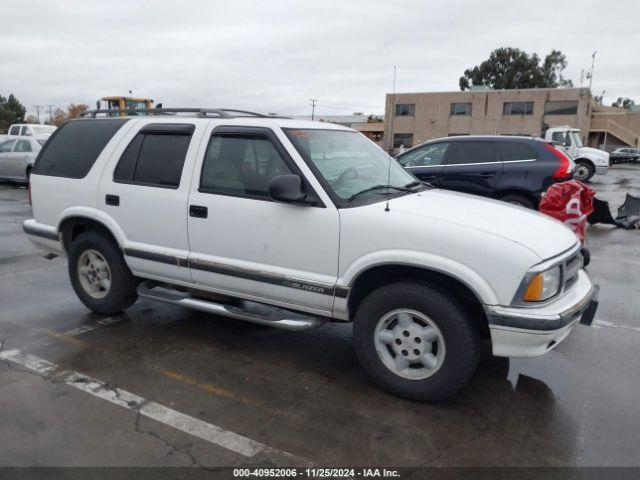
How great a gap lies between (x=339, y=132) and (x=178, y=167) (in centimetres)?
142

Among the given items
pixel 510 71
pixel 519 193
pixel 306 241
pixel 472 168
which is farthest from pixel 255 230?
pixel 510 71

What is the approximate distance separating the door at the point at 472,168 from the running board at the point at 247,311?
18.8 feet

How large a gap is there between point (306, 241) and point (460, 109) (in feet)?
159

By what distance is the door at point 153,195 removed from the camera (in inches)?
173

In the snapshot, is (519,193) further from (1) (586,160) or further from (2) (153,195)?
(1) (586,160)

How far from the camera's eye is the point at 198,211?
4.23 meters

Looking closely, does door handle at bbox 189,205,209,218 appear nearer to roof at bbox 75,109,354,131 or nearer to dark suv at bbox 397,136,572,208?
roof at bbox 75,109,354,131

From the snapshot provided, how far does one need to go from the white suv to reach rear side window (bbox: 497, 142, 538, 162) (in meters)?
4.99

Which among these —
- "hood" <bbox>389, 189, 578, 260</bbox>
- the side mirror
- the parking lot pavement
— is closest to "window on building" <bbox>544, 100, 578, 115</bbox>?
the parking lot pavement

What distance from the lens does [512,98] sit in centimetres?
4659

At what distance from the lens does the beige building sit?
A: 148 feet

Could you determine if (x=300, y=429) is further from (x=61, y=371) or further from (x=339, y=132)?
(x=339, y=132)

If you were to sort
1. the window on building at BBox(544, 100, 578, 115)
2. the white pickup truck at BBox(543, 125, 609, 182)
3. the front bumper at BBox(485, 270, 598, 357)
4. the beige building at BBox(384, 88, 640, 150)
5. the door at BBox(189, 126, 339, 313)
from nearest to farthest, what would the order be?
the front bumper at BBox(485, 270, 598, 357) → the door at BBox(189, 126, 339, 313) → the white pickup truck at BBox(543, 125, 609, 182) → the window on building at BBox(544, 100, 578, 115) → the beige building at BBox(384, 88, 640, 150)

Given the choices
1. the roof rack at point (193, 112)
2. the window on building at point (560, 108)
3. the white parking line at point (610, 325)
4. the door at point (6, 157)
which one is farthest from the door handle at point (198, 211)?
the window on building at point (560, 108)
